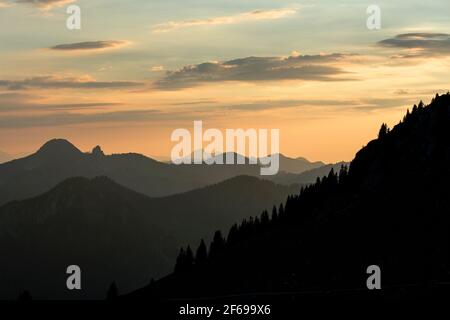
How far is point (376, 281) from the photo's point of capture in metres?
177

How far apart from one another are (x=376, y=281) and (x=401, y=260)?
21143mm
